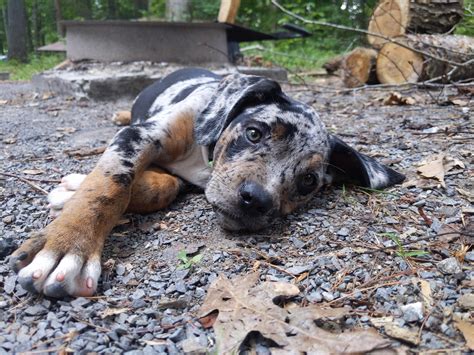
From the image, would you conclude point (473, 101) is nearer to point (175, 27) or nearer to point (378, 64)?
point (378, 64)

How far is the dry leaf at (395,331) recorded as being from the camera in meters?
1.82

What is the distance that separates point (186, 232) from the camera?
295cm

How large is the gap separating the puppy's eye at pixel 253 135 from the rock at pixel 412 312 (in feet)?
5.24

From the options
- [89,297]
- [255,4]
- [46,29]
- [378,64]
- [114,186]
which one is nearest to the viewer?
[89,297]

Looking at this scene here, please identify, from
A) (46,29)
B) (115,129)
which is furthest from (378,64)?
(46,29)

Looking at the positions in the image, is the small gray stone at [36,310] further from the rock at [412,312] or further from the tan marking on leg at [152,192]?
the rock at [412,312]

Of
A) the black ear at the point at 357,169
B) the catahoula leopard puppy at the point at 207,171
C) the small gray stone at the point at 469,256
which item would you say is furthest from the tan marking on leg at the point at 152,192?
the small gray stone at the point at 469,256

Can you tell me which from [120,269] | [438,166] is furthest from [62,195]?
[438,166]

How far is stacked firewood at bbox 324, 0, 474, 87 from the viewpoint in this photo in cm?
712

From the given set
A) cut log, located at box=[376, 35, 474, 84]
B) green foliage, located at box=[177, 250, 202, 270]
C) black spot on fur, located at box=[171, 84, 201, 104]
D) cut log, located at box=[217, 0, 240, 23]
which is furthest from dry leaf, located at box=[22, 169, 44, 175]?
cut log, located at box=[217, 0, 240, 23]

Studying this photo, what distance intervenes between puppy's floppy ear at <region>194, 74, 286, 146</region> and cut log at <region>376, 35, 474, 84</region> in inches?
147

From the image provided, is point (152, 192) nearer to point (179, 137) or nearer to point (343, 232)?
point (179, 137)

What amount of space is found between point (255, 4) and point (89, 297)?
1913cm

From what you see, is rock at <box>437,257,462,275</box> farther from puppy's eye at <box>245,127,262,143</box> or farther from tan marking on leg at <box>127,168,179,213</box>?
tan marking on leg at <box>127,168,179,213</box>
